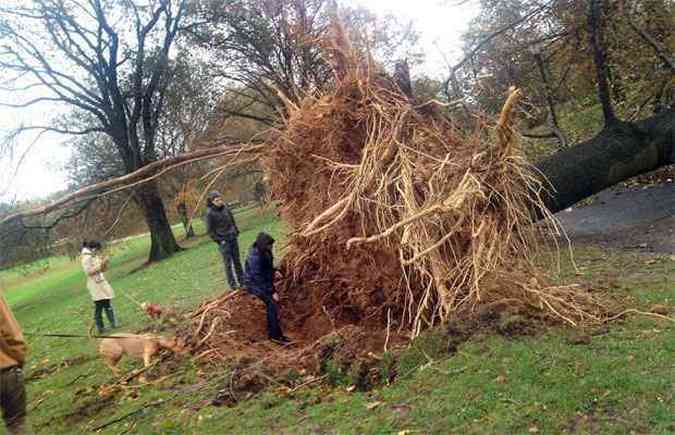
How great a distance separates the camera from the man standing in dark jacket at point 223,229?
931 centimetres

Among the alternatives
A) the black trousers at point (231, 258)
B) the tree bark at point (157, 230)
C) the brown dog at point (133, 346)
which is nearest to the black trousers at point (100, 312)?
the black trousers at point (231, 258)

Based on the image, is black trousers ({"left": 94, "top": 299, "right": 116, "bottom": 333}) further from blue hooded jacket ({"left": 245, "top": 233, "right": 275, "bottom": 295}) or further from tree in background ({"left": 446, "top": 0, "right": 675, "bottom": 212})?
tree in background ({"left": 446, "top": 0, "right": 675, "bottom": 212})

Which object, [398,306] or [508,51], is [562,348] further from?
[508,51]

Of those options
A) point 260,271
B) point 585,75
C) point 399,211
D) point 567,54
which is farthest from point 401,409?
point 585,75

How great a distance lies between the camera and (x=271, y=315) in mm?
6832

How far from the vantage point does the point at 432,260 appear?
5582mm

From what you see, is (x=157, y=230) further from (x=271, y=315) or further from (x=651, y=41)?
(x=651, y=41)

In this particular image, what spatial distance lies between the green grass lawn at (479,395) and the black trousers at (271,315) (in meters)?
1.00

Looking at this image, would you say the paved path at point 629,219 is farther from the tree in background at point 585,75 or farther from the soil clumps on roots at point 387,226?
the soil clumps on roots at point 387,226

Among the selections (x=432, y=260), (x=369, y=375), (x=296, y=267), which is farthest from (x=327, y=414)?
(x=296, y=267)

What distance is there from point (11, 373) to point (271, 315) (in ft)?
9.82

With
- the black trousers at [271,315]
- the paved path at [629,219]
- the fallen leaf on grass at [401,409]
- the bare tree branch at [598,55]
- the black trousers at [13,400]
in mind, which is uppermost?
the bare tree branch at [598,55]

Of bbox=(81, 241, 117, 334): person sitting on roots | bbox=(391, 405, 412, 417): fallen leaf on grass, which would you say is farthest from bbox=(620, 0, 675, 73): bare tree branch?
bbox=(81, 241, 117, 334): person sitting on roots

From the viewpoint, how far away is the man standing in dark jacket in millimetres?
9312
